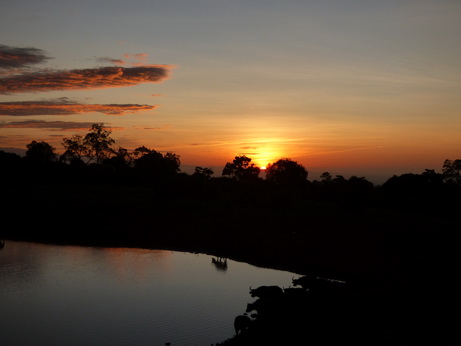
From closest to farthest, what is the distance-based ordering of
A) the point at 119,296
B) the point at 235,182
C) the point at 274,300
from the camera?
the point at 274,300, the point at 119,296, the point at 235,182

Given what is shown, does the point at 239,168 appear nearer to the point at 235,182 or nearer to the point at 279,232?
the point at 235,182

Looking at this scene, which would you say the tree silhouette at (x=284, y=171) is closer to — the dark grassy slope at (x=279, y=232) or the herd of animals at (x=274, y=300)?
the dark grassy slope at (x=279, y=232)

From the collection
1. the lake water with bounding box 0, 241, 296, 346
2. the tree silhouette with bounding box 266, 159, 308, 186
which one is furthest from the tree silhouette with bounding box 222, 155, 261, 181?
the lake water with bounding box 0, 241, 296, 346

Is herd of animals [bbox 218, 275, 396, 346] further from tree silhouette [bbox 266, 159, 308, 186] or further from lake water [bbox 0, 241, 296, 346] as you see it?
tree silhouette [bbox 266, 159, 308, 186]

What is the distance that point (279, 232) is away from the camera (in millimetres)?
50844

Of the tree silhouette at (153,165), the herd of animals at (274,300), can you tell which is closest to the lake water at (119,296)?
the herd of animals at (274,300)

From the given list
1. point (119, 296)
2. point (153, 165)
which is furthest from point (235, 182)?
point (119, 296)

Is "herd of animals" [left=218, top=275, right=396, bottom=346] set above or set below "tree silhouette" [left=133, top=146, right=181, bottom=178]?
below

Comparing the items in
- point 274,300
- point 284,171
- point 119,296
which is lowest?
point 119,296

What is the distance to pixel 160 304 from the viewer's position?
86.8ft

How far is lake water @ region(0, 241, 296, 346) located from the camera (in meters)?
21.3

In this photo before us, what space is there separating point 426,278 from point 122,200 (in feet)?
146

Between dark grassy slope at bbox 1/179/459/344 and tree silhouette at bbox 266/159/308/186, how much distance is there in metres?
43.4

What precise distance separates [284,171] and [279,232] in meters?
75.0
